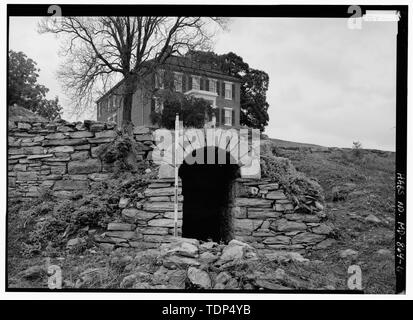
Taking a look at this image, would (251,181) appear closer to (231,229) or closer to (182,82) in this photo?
(231,229)

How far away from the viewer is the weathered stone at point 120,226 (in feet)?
17.9

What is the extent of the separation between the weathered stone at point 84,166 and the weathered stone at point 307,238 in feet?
10.9

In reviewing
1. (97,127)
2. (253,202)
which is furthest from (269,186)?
(97,127)

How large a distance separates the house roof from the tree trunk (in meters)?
0.10

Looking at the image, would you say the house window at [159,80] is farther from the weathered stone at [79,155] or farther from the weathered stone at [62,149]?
the weathered stone at [62,149]

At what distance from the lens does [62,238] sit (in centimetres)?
529

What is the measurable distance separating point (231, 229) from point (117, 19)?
12.2 ft

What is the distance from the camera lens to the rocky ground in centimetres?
359

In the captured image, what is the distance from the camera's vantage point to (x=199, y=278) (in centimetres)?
371

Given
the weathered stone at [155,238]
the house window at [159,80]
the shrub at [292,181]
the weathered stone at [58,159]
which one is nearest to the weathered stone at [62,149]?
the weathered stone at [58,159]

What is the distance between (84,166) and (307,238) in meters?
3.71

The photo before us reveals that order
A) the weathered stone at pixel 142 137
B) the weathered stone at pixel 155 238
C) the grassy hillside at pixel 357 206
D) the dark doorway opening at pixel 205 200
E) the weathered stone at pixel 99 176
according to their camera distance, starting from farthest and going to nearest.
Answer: the dark doorway opening at pixel 205 200 → the weathered stone at pixel 142 137 → the weathered stone at pixel 99 176 → the weathered stone at pixel 155 238 → the grassy hillside at pixel 357 206

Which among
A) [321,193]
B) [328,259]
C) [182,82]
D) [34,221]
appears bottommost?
[328,259]
